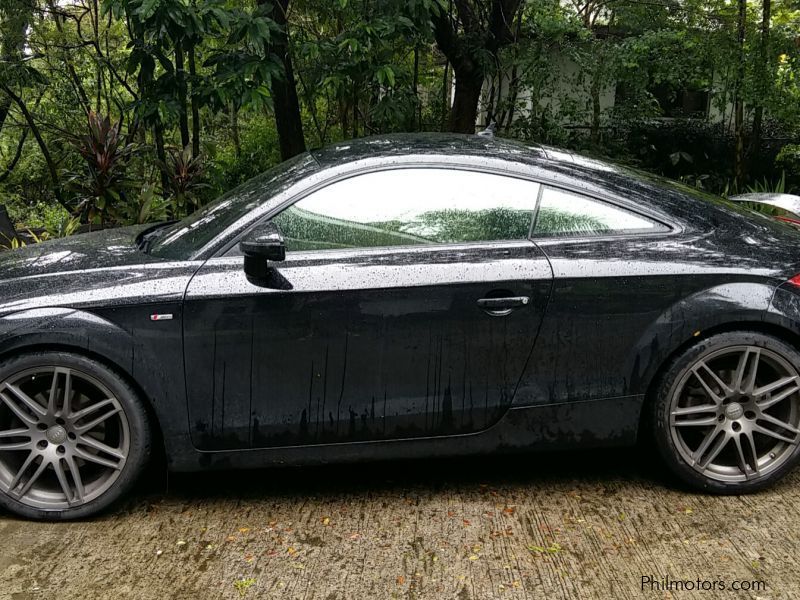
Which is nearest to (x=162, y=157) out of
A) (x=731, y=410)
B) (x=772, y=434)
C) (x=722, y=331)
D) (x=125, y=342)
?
(x=125, y=342)

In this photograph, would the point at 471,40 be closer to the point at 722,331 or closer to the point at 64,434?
the point at 722,331

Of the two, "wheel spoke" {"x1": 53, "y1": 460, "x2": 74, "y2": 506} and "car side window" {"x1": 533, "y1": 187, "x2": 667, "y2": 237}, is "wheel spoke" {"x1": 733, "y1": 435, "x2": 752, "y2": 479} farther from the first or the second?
"wheel spoke" {"x1": 53, "y1": 460, "x2": 74, "y2": 506}

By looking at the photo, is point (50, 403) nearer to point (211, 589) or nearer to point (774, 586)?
point (211, 589)

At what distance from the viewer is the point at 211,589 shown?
9.03 feet

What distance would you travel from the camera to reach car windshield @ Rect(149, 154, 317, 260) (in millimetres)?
3318

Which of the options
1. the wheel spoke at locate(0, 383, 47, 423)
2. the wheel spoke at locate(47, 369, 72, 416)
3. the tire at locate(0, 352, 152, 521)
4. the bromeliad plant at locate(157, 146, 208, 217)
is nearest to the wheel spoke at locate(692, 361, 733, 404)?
the tire at locate(0, 352, 152, 521)

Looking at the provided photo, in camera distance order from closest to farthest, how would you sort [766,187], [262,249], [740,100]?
[262,249]
[740,100]
[766,187]

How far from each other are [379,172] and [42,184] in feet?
43.5

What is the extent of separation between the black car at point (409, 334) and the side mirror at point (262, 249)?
0.04 ft

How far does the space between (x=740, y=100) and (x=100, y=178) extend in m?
7.67

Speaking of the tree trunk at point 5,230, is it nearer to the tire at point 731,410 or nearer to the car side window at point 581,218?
the car side window at point 581,218

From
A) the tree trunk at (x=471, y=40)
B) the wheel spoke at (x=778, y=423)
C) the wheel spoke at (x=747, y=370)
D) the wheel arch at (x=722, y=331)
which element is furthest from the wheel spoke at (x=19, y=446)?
the tree trunk at (x=471, y=40)

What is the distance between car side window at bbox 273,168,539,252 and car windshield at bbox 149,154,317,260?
21cm

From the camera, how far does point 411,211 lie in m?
3.31
